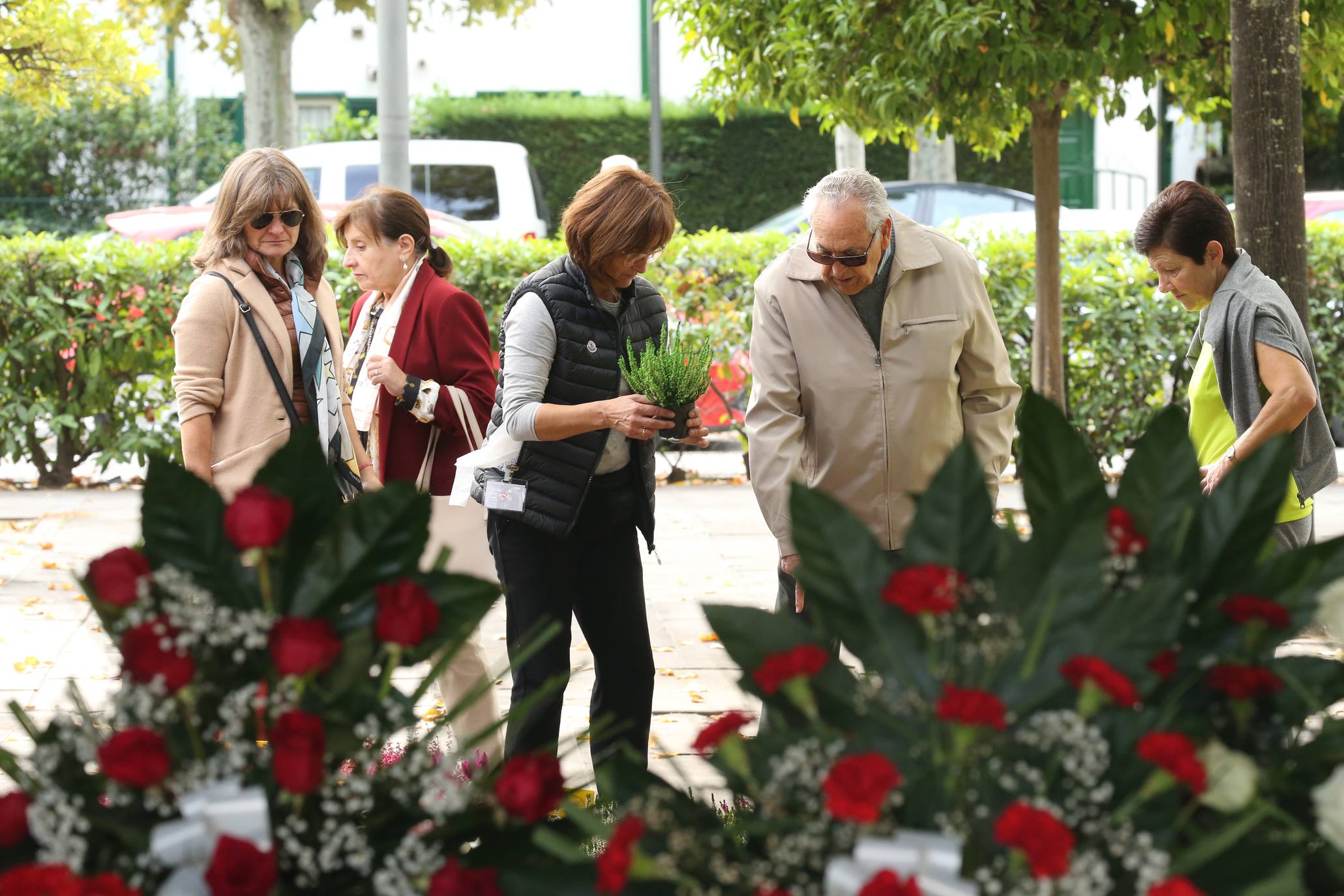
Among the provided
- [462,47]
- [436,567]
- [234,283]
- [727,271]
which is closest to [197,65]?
[462,47]

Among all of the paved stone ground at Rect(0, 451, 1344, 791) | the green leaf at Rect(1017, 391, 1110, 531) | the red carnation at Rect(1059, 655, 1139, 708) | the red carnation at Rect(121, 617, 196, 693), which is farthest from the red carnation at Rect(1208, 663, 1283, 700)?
the paved stone ground at Rect(0, 451, 1344, 791)

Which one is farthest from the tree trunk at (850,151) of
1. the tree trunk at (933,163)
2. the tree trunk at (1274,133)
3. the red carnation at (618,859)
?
the red carnation at (618,859)

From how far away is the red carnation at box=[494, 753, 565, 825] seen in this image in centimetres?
148

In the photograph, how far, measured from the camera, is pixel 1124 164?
2431 cm

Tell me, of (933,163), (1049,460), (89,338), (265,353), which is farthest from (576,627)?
(933,163)

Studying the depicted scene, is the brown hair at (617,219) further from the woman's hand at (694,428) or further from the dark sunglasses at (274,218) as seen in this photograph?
the dark sunglasses at (274,218)

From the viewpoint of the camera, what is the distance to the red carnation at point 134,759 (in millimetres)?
1378

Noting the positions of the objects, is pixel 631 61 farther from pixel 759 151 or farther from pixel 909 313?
pixel 909 313

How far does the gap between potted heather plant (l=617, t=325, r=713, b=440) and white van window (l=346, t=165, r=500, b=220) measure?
1187cm

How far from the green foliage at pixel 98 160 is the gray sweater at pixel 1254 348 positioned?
19590mm

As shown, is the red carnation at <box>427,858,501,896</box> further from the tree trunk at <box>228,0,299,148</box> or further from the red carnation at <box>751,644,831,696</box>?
the tree trunk at <box>228,0,299,148</box>

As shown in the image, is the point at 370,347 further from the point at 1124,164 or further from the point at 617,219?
the point at 1124,164

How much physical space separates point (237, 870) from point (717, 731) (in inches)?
18.4

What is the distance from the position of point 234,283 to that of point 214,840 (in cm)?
262
